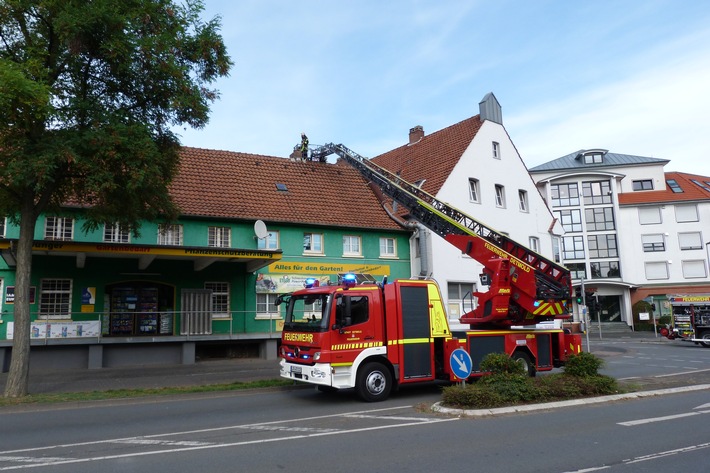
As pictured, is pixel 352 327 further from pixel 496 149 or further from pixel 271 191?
pixel 496 149

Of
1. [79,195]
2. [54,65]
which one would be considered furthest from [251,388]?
[54,65]

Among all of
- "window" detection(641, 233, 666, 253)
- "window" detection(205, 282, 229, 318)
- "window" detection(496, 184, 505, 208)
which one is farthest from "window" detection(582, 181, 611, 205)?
"window" detection(205, 282, 229, 318)

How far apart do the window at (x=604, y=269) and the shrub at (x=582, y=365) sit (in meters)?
42.9

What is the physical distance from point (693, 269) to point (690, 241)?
2.63 m

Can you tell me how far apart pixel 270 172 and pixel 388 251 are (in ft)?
23.0

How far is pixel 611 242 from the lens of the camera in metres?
52.0

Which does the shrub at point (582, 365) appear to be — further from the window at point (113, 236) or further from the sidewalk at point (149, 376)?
the window at point (113, 236)

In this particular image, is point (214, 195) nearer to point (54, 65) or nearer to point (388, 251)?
point (388, 251)

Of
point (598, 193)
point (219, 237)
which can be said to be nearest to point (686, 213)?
point (598, 193)

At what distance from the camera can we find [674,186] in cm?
5497

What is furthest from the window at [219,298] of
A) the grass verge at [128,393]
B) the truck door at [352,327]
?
the truck door at [352,327]

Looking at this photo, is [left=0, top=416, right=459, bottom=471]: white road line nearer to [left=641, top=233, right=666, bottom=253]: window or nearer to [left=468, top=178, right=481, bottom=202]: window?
[left=468, top=178, right=481, bottom=202]: window

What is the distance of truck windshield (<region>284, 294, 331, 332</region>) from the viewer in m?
11.7

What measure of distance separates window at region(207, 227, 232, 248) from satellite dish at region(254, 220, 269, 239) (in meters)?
1.39
